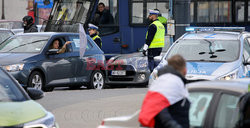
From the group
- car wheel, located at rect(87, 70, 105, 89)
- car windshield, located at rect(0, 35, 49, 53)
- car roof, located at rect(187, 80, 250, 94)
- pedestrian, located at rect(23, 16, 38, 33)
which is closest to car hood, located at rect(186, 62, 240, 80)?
car windshield, located at rect(0, 35, 49, 53)

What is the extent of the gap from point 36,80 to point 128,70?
137 inches

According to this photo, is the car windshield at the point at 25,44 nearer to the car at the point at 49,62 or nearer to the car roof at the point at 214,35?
the car at the point at 49,62

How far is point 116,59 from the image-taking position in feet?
62.8

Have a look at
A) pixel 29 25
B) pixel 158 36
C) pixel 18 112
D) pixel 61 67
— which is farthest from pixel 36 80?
pixel 18 112

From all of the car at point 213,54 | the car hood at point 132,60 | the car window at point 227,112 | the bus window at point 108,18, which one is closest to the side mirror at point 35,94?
the car window at point 227,112

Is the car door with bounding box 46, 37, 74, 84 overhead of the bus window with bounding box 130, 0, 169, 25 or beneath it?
beneath

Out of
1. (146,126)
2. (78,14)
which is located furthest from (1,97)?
(78,14)

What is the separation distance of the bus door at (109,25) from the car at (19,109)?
14.8 m

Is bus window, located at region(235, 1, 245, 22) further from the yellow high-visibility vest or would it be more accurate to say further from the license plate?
the yellow high-visibility vest

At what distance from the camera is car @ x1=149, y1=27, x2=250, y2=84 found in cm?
1291

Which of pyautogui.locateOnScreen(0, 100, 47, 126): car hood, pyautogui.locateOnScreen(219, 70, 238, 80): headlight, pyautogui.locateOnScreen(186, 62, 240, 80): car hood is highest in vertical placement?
pyautogui.locateOnScreen(0, 100, 47, 126): car hood

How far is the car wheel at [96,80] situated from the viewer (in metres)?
18.0

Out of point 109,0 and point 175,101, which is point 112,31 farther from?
point 175,101

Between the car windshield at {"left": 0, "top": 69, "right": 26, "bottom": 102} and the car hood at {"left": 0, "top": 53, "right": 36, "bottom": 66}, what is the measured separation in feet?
24.3
